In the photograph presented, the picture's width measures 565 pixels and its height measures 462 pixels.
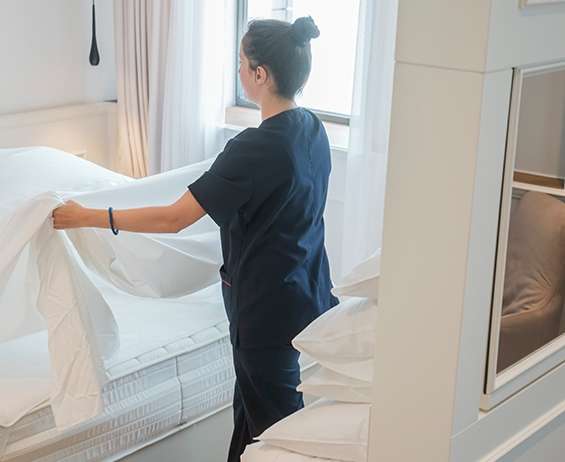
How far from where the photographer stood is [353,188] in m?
3.13

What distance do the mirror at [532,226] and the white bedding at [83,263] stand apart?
1.11 m

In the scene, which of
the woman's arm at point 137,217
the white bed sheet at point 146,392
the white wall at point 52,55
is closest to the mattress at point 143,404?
the white bed sheet at point 146,392

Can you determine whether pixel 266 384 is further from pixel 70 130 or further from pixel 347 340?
pixel 70 130

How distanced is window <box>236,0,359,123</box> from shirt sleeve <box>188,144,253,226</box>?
1268mm

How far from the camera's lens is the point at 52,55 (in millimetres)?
3883

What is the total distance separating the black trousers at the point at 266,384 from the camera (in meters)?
2.45

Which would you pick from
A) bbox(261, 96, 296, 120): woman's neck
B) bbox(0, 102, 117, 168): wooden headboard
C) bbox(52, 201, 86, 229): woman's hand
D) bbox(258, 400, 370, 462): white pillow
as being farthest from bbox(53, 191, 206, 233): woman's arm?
bbox(0, 102, 117, 168): wooden headboard

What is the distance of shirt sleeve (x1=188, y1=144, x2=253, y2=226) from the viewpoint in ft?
7.46

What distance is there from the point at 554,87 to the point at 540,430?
630mm

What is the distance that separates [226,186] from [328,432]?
696 millimetres

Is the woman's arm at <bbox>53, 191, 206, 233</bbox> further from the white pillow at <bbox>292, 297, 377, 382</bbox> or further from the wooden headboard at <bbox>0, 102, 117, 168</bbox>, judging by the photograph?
the wooden headboard at <bbox>0, 102, 117, 168</bbox>

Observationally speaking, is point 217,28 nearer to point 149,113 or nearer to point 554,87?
point 149,113

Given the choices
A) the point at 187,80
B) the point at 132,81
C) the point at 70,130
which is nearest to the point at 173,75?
the point at 187,80

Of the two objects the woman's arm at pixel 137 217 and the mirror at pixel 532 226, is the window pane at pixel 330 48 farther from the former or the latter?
the mirror at pixel 532 226
